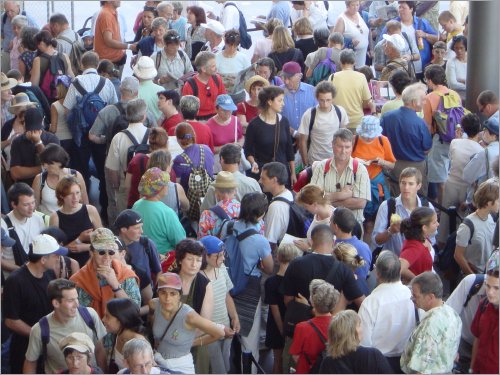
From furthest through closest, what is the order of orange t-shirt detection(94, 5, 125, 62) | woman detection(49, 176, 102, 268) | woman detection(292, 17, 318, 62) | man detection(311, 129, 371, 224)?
orange t-shirt detection(94, 5, 125, 62)
woman detection(292, 17, 318, 62)
man detection(311, 129, 371, 224)
woman detection(49, 176, 102, 268)

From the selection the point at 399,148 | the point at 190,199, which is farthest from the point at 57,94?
the point at 399,148

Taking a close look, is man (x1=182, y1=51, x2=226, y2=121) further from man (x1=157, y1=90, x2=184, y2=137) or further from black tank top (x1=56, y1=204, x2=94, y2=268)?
black tank top (x1=56, y1=204, x2=94, y2=268)

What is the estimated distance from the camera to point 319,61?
1259 centimetres

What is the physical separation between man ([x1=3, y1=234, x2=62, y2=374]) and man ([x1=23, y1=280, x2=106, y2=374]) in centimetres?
38

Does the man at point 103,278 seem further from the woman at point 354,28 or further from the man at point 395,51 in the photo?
the woman at point 354,28

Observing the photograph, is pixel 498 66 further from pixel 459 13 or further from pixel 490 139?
pixel 459 13

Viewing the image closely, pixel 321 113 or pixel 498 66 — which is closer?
pixel 321 113

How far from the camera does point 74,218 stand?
8.43 m

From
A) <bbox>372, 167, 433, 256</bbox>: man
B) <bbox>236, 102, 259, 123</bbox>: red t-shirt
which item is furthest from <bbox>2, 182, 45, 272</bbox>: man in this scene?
<bbox>236, 102, 259, 123</bbox>: red t-shirt

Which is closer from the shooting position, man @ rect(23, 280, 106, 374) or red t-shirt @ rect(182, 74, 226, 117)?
man @ rect(23, 280, 106, 374)

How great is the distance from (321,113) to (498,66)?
6.94 feet

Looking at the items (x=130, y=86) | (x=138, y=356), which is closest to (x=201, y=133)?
(x=130, y=86)

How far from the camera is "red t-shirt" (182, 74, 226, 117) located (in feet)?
37.9

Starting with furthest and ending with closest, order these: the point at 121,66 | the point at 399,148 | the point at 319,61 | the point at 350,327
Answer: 1. the point at 121,66
2. the point at 319,61
3. the point at 399,148
4. the point at 350,327
